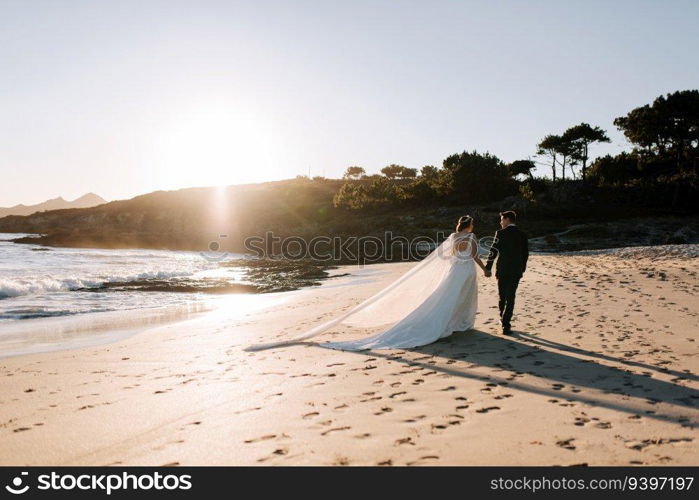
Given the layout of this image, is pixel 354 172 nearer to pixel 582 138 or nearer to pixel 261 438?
pixel 582 138

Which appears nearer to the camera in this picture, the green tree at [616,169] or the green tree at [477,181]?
the green tree at [616,169]

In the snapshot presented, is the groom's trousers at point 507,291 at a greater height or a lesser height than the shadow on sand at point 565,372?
greater

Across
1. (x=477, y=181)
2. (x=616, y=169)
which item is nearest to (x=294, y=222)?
(x=477, y=181)

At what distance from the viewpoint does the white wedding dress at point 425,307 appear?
347 inches

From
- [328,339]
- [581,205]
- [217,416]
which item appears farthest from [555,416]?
[581,205]

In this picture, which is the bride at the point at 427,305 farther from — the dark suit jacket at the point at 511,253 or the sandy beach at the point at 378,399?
the dark suit jacket at the point at 511,253

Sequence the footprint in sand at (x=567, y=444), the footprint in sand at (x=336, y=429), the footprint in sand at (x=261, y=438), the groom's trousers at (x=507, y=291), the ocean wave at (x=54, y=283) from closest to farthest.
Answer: the footprint in sand at (x=567, y=444) < the footprint in sand at (x=261, y=438) < the footprint in sand at (x=336, y=429) < the groom's trousers at (x=507, y=291) < the ocean wave at (x=54, y=283)

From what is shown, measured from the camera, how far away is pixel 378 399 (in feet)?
18.2

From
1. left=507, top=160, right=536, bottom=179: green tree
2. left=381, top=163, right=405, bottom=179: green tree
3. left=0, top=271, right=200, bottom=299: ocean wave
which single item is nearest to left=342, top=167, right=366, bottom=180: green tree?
left=381, top=163, right=405, bottom=179: green tree

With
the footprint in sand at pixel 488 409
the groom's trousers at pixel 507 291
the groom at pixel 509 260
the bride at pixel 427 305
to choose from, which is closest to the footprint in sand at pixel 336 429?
the footprint in sand at pixel 488 409

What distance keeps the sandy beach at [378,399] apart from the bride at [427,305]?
0.39 meters

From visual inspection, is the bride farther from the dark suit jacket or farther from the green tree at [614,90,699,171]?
the green tree at [614,90,699,171]

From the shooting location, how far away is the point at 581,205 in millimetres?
54250
